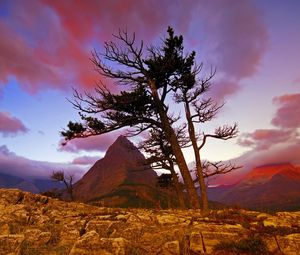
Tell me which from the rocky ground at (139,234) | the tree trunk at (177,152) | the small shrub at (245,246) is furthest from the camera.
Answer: the tree trunk at (177,152)

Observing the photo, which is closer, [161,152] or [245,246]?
[245,246]

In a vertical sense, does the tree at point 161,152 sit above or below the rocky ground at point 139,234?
above

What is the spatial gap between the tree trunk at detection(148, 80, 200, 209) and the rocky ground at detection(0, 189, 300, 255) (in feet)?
23.8

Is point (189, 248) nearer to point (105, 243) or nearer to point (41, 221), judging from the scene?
point (105, 243)

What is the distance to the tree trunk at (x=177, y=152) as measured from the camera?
20.0 meters

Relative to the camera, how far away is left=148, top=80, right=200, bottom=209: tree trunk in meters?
20.0

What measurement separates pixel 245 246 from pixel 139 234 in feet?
10.5

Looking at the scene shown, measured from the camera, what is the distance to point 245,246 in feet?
28.6

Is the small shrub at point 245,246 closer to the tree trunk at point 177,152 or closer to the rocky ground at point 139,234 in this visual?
the rocky ground at point 139,234

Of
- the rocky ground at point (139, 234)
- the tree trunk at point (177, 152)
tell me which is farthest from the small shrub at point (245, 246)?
the tree trunk at point (177, 152)

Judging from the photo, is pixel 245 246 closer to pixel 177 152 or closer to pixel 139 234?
pixel 139 234

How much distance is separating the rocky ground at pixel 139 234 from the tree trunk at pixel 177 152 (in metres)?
7.27

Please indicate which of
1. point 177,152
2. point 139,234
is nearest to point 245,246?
point 139,234

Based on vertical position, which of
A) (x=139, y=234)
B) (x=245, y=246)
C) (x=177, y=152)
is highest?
(x=177, y=152)
